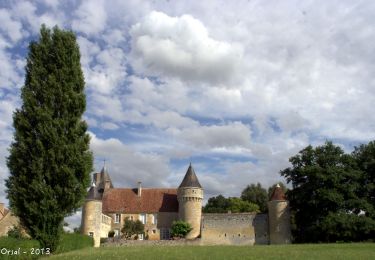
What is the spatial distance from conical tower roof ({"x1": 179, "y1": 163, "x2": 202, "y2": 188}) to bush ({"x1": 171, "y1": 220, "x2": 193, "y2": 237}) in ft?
17.8

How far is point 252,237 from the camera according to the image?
5253 cm

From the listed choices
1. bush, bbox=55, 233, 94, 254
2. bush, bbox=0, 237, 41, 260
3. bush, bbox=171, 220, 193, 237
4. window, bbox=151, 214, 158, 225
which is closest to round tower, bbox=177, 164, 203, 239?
bush, bbox=171, 220, 193, 237

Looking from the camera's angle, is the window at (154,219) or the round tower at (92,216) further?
the window at (154,219)

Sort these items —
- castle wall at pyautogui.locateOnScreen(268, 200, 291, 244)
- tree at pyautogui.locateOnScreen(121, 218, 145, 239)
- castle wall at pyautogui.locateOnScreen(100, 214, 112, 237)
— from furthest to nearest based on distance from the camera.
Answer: tree at pyautogui.locateOnScreen(121, 218, 145, 239), castle wall at pyautogui.locateOnScreen(100, 214, 112, 237), castle wall at pyautogui.locateOnScreen(268, 200, 291, 244)

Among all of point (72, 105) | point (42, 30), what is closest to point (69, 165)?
point (72, 105)

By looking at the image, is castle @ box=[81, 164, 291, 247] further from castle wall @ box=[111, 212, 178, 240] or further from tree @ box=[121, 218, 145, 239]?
tree @ box=[121, 218, 145, 239]

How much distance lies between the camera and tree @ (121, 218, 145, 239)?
55656 mm

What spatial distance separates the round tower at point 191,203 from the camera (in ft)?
184

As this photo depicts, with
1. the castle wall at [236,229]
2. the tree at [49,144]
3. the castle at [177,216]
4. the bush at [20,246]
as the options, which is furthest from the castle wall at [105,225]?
the bush at [20,246]

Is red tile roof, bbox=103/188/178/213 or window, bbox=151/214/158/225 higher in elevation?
red tile roof, bbox=103/188/178/213

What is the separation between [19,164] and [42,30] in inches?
241

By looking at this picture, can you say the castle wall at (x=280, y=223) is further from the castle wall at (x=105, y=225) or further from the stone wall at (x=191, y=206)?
the castle wall at (x=105, y=225)

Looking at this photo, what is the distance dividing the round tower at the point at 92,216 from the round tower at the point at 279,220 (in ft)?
65.8

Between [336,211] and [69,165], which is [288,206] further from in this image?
[69,165]
